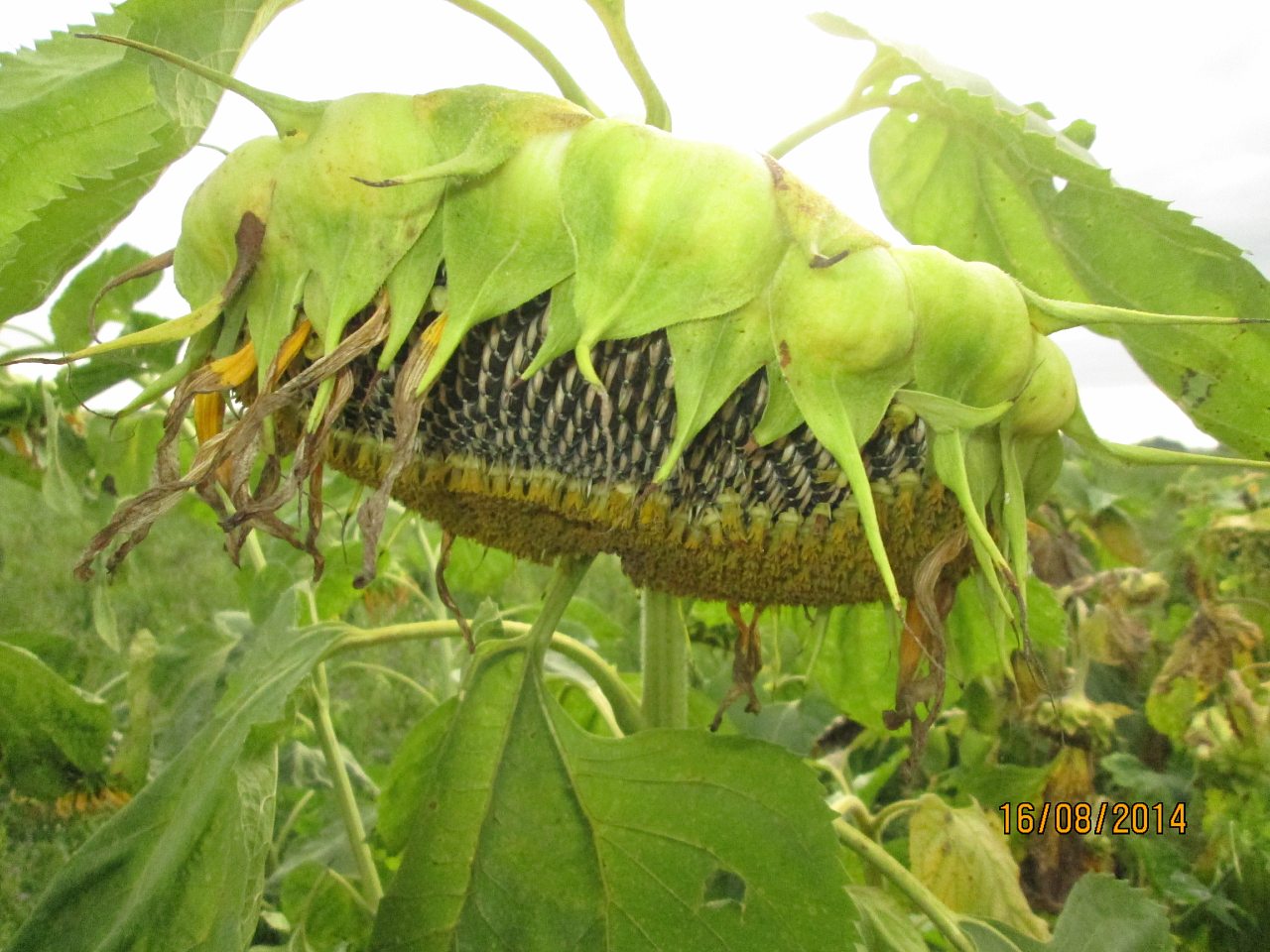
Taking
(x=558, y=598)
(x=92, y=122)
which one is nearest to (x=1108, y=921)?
(x=558, y=598)

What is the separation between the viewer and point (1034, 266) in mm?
1035

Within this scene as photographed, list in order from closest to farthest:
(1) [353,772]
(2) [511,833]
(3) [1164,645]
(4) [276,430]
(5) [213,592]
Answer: (4) [276,430] < (2) [511,833] < (1) [353,772] < (3) [1164,645] < (5) [213,592]

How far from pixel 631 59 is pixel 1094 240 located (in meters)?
0.47

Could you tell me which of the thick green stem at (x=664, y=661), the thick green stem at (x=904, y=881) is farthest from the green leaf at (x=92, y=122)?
the thick green stem at (x=904, y=881)

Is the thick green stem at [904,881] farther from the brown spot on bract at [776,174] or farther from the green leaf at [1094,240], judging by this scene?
the brown spot on bract at [776,174]

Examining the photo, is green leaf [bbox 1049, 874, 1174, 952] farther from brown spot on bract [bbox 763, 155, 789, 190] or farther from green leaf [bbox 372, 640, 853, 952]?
brown spot on bract [bbox 763, 155, 789, 190]

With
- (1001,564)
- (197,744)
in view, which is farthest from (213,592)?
(1001,564)

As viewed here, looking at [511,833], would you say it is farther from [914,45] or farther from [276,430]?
[914,45]

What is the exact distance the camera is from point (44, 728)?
1.32m

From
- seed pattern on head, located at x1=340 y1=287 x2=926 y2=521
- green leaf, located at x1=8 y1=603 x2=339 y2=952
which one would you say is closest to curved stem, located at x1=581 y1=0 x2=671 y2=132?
seed pattern on head, located at x1=340 y1=287 x2=926 y2=521

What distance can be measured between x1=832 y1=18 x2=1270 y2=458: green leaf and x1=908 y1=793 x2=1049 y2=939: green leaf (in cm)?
65

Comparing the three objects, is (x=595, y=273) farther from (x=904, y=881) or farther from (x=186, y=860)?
(x=904, y=881)

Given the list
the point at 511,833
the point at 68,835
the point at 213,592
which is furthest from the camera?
the point at 213,592

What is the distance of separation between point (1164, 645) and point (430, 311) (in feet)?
7.40
